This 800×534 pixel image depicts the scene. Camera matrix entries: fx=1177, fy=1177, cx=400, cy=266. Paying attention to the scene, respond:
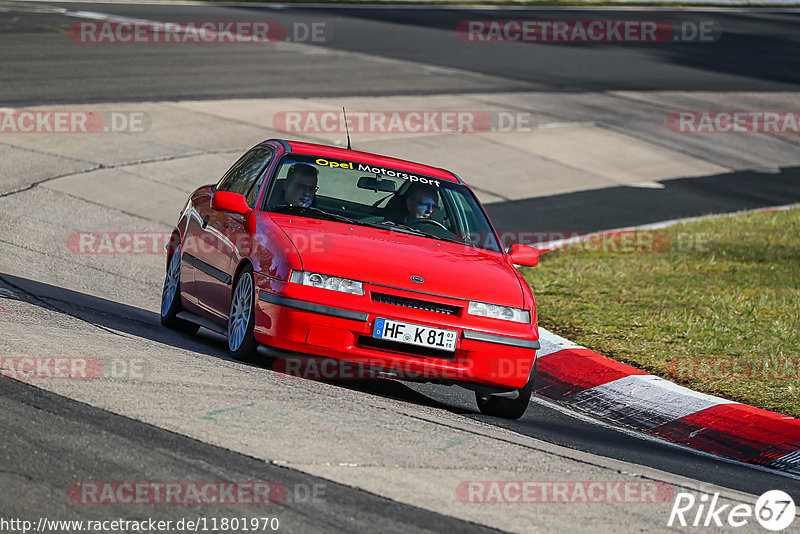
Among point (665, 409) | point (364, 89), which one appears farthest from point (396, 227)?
point (364, 89)

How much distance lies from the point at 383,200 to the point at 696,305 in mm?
3880

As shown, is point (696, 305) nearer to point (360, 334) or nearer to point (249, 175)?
point (249, 175)

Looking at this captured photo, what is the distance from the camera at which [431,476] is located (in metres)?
5.58

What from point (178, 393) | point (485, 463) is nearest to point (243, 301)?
point (178, 393)

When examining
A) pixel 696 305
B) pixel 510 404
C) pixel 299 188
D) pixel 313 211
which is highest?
pixel 299 188

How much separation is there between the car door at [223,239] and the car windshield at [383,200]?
0.86 feet

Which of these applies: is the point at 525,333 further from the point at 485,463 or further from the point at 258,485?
the point at 258,485

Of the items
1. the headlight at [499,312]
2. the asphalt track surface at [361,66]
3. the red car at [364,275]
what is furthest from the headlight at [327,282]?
the asphalt track surface at [361,66]

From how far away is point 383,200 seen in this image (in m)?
8.85

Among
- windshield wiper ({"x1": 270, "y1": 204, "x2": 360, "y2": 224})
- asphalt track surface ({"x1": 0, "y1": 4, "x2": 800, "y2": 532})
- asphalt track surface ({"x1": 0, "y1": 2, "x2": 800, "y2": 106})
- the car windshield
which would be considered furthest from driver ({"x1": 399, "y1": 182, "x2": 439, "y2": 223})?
asphalt track surface ({"x1": 0, "y1": 2, "x2": 800, "y2": 106})

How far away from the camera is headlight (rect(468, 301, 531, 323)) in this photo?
7438mm

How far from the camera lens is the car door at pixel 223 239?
8273 millimetres

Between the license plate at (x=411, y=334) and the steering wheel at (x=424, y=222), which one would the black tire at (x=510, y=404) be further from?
the steering wheel at (x=424, y=222)

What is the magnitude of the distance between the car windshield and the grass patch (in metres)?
1.79
